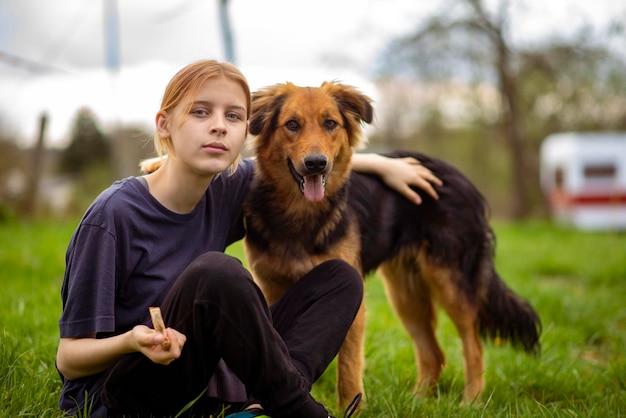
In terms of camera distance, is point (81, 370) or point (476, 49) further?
point (476, 49)

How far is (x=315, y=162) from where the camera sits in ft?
8.98

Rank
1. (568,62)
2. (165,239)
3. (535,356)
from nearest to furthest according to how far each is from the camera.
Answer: (165,239) → (535,356) → (568,62)

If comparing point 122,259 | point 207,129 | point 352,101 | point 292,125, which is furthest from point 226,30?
point 122,259

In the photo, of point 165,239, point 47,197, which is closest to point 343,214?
point 165,239

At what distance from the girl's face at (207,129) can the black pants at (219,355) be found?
38cm

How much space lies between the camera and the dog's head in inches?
111

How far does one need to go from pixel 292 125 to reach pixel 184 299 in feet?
4.05

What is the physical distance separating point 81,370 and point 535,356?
2.60m

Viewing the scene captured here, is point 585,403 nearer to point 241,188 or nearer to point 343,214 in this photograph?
point 343,214

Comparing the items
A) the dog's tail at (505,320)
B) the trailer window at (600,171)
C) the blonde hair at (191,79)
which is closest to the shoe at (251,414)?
the blonde hair at (191,79)

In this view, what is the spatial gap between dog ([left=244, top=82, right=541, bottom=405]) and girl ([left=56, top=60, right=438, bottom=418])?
47 centimetres

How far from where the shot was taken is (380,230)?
3.36 meters

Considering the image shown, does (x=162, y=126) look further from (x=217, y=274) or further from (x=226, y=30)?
(x=226, y=30)

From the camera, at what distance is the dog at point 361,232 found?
2889mm
